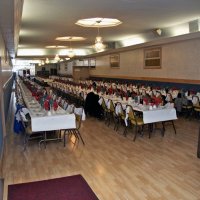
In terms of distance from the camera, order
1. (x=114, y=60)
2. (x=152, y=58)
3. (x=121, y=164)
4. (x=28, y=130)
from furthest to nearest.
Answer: (x=114, y=60) → (x=152, y=58) → (x=28, y=130) → (x=121, y=164)

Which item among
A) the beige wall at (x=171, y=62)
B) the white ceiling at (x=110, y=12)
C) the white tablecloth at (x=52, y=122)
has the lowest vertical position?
the white tablecloth at (x=52, y=122)

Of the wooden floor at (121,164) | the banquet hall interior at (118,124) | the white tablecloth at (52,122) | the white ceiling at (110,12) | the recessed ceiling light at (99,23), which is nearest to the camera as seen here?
the wooden floor at (121,164)

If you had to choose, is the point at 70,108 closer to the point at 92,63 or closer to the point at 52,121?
the point at 52,121

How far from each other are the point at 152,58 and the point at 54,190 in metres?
12.6

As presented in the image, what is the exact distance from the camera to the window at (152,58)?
15.4m

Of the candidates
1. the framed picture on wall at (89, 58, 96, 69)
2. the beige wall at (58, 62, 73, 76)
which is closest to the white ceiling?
the framed picture on wall at (89, 58, 96, 69)

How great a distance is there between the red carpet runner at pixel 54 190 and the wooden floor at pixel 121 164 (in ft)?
0.51

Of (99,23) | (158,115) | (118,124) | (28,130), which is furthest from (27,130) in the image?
(99,23)

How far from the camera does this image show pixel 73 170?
5703mm

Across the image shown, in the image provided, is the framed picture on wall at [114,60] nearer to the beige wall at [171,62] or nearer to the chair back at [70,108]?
Answer: the beige wall at [171,62]

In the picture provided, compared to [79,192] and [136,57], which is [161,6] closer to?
[79,192]

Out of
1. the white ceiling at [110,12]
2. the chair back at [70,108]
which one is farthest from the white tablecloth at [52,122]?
the white ceiling at [110,12]

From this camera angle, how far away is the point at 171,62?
47.0 ft

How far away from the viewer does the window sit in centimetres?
1541
